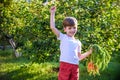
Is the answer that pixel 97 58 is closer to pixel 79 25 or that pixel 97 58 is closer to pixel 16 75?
pixel 79 25

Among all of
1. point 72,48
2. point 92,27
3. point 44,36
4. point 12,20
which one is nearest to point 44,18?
point 44,36

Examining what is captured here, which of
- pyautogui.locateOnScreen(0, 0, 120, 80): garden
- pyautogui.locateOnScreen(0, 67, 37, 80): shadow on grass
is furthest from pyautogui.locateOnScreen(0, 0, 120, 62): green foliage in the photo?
pyautogui.locateOnScreen(0, 67, 37, 80): shadow on grass

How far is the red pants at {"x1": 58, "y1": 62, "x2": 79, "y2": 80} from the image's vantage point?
15.7ft

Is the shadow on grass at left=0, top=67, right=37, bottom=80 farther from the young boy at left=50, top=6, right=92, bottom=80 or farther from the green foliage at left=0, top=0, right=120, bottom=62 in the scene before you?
the young boy at left=50, top=6, right=92, bottom=80

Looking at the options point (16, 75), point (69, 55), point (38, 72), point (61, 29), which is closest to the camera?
point (69, 55)

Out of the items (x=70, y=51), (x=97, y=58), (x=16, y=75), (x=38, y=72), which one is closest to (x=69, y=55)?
(x=70, y=51)

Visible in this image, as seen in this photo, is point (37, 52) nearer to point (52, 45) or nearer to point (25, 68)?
point (52, 45)

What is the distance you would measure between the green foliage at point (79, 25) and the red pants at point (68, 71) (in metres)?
2.97

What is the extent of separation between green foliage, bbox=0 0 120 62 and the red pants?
2.97 m

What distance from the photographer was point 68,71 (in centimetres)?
479

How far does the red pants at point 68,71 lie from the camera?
4786mm

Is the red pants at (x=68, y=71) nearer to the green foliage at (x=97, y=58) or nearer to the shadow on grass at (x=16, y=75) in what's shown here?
the green foliage at (x=97, y=58)

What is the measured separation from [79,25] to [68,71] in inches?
127

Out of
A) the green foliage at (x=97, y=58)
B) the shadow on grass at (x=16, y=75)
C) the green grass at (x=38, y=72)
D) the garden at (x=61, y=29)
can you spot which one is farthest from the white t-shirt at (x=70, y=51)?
the shadow on grass at (x=16, y=75)
